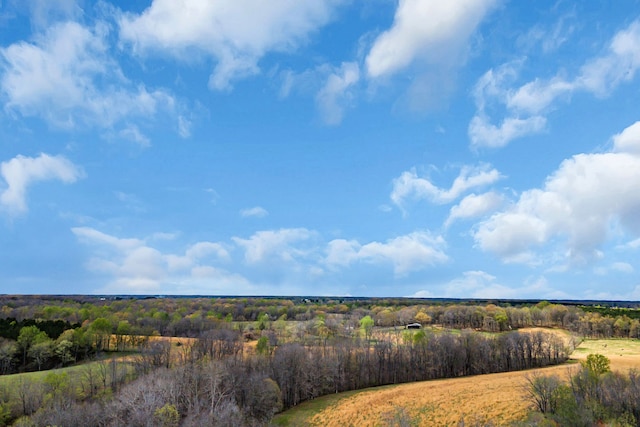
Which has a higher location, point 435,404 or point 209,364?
point 209,364

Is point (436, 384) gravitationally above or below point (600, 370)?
below

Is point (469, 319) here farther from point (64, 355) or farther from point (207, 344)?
point (64, 355)

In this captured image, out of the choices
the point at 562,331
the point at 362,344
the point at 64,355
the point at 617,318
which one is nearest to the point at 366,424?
the point at 362,344

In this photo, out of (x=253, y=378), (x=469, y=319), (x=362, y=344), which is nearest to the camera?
(x=253, y=378)

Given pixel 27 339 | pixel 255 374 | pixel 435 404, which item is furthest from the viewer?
pixel 27 339

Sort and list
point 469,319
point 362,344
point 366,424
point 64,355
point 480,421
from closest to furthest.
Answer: point 480,421 → point 366,424 → point 64,355 → point 362,344 → point 469,319

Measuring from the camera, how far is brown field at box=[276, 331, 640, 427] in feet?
157

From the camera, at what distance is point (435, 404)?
53.6 m

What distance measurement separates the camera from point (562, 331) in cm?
12938

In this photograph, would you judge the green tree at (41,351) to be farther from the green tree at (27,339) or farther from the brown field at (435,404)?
the brown field at (435,404)

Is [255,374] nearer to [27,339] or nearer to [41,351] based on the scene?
[41,351]

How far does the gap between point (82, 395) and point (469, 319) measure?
423 feet

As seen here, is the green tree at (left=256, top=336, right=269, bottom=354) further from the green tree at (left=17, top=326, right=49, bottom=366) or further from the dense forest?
the green tree at (left=17, top=326, right=49, bottom=366)

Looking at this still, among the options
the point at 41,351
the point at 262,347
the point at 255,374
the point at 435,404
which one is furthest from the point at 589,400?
the point at 41,351
